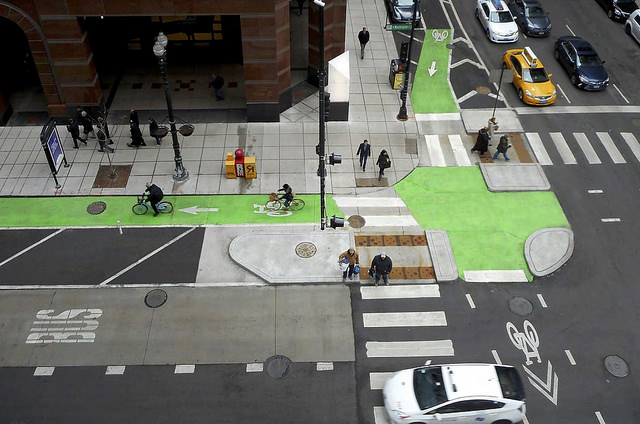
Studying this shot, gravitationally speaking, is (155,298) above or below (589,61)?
below

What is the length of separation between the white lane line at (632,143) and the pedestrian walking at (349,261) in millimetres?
15384

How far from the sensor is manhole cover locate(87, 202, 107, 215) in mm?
23422

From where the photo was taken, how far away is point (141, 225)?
2286 centimetres

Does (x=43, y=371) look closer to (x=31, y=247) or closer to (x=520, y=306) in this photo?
(x=31, y=247)

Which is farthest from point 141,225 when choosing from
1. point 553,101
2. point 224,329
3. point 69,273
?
point 553,101

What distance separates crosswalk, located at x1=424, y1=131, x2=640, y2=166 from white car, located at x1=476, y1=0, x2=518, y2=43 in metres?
9.24

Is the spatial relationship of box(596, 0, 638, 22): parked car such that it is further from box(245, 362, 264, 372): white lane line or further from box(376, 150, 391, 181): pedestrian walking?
box(245, 362, 264, 372): white lane line

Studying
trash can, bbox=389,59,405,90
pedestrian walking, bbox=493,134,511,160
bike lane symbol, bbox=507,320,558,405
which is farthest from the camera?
trash can, bbox=389,59,405,90

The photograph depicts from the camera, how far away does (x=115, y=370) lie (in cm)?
1786

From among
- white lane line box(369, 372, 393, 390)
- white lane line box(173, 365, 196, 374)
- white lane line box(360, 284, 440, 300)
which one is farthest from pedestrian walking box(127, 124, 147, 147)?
white lane line box(369, 372, 393, 390)

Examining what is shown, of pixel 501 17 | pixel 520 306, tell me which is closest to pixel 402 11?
pixel 501 17

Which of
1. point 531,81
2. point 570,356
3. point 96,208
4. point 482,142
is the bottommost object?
point 96,208

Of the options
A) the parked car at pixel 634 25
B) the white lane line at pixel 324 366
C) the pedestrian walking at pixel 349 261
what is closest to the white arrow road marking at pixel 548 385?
the white lane line at pixel 324 366

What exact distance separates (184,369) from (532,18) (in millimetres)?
29827
